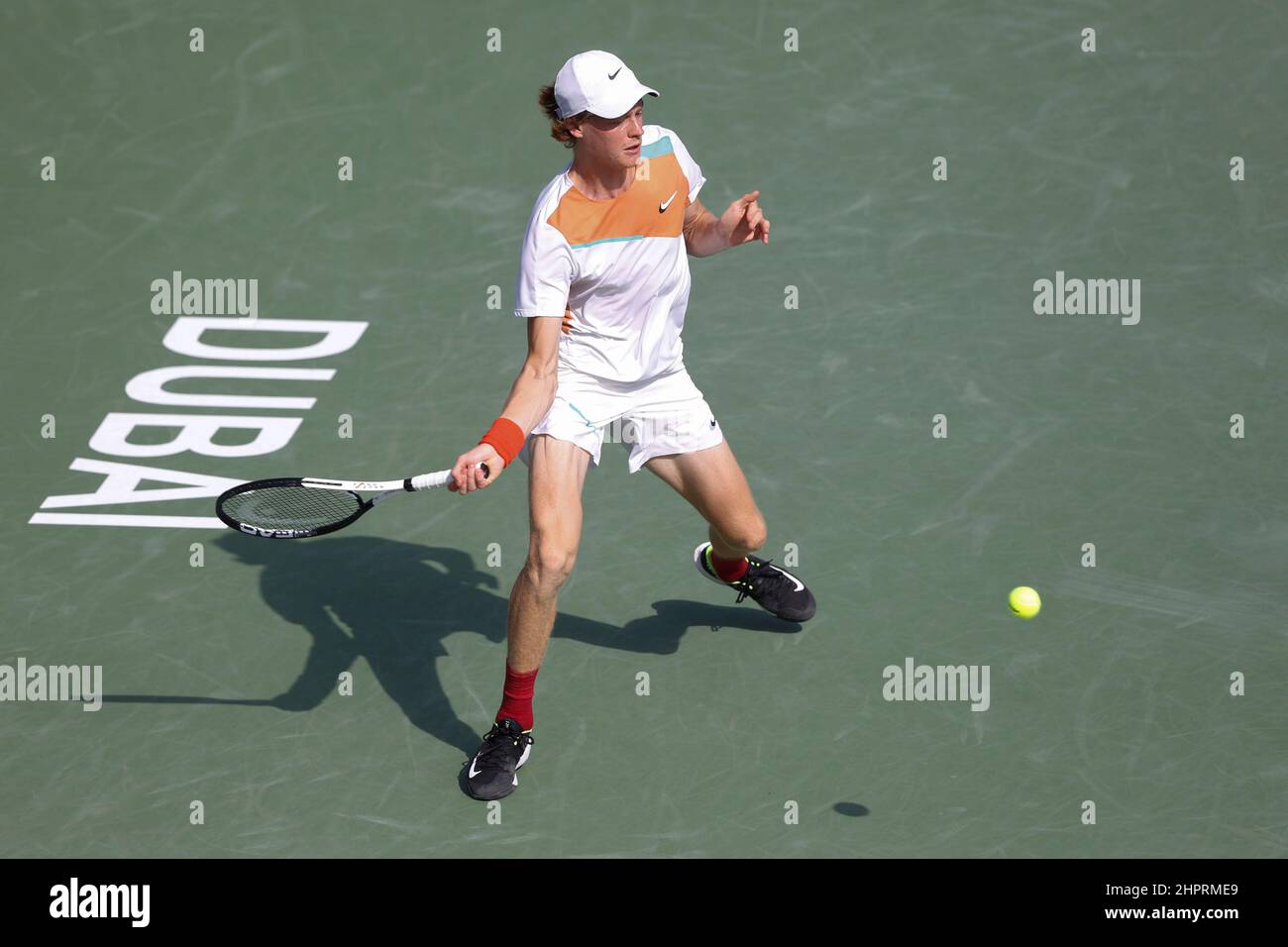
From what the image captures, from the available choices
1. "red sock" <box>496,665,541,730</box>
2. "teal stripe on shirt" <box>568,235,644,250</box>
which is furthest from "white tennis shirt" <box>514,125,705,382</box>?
"red sock" <box>496,665,541,730</box>

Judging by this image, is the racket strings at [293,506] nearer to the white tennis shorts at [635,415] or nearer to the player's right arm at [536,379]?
the player's right arm at [536,379]

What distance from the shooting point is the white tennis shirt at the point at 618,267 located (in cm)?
668

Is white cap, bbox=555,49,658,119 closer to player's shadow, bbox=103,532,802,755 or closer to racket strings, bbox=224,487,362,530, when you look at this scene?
racket strings, bbox=224,487,362,530

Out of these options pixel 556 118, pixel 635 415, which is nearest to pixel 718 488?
pixel 635 415

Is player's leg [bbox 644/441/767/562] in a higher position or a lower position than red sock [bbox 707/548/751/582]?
higher

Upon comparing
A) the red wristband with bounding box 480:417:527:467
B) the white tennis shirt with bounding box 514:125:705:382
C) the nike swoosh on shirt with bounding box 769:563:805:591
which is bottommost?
the nike swoosh on shirt with bounding box 769:563:805:591

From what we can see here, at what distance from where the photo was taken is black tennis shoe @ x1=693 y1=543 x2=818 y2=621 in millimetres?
7691

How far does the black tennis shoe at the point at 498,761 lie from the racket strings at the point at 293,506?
1024 millimetres

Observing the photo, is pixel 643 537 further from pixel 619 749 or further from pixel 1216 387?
pixel 1216 387

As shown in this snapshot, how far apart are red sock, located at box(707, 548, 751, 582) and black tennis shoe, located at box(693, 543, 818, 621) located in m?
0.02

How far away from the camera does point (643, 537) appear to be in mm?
8336

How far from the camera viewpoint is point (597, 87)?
21.1ft

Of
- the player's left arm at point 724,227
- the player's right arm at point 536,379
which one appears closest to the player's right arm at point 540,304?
the player's right arm at point 536,379

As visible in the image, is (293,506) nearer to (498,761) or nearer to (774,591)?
(498,761)
